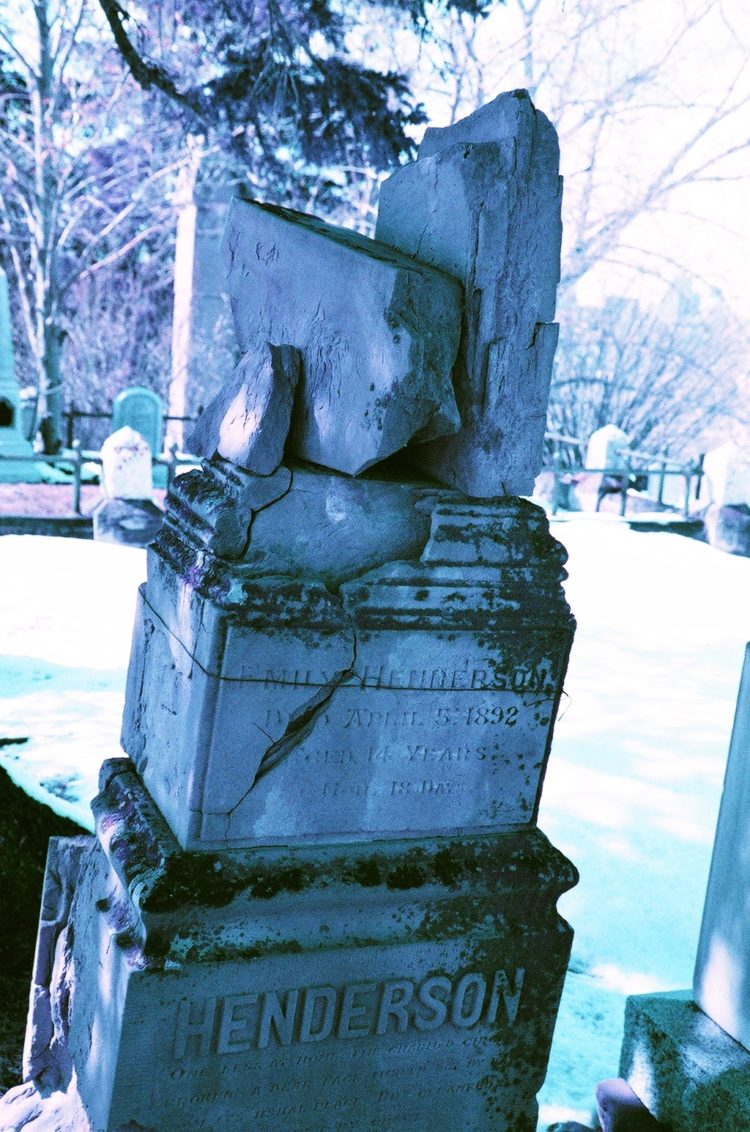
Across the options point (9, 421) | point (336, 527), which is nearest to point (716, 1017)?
point (336, 527)

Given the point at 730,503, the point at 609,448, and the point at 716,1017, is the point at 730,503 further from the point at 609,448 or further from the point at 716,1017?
the point at 716,1017

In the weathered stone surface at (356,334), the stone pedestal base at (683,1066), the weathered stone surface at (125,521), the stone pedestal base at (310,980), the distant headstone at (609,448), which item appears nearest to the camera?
the weathered stone surface at (356,334)

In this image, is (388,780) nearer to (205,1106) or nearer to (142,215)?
(205,1106)

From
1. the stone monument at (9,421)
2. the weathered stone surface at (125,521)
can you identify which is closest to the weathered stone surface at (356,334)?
the weathered stone surface at (125,521)

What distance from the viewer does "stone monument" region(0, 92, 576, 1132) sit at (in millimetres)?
2189

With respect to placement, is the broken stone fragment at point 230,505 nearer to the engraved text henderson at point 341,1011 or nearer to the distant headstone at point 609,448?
the engraved text henderson at point 341,1011

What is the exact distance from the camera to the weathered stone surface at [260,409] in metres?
2.25

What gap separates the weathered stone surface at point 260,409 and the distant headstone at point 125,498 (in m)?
8.17

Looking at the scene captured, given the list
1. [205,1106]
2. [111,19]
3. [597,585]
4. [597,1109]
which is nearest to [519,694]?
[205,1106]

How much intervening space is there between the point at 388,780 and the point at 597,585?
784cm

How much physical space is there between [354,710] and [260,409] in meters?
→ 0.68

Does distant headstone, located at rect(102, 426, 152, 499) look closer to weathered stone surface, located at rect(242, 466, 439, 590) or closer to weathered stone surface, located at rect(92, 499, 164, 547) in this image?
weathered stone surface, located at rect(92, 499, 164, 547)

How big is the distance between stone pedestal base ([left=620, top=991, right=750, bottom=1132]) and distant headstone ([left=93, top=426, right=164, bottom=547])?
815 centimetres

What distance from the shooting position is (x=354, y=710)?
231 centimetres
